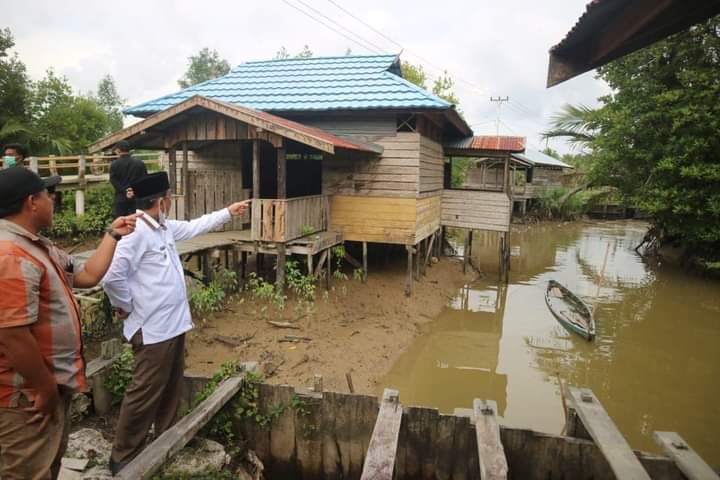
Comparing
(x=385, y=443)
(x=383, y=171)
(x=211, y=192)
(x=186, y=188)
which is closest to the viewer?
(x=385, y=443)

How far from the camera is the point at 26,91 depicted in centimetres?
1680

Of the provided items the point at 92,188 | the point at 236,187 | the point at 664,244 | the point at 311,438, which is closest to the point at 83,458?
the point at 311,438

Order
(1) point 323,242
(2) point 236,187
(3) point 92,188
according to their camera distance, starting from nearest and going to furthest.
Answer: (1) point 323,242, (2) point 236,187, (3) point 92,188

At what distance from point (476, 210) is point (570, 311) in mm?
4346

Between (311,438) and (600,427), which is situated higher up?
(600,427)

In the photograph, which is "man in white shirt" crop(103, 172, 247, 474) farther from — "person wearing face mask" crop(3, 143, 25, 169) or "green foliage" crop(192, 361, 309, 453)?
"person wearing face mask" crop(3, 143, 25, 169)

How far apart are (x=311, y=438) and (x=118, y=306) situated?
227 cm

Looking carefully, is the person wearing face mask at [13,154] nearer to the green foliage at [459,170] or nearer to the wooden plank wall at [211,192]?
the wooden plank wall at [211,192]

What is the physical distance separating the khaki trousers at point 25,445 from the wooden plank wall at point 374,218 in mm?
9234

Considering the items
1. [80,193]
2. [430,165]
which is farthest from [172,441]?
[80,193]

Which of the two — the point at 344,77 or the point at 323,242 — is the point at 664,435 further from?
the point at 344,77

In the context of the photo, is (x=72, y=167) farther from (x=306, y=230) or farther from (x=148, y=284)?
(x=148, y=284)

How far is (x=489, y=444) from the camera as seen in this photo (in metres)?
3.47

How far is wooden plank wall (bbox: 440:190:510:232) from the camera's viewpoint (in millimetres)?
14352
